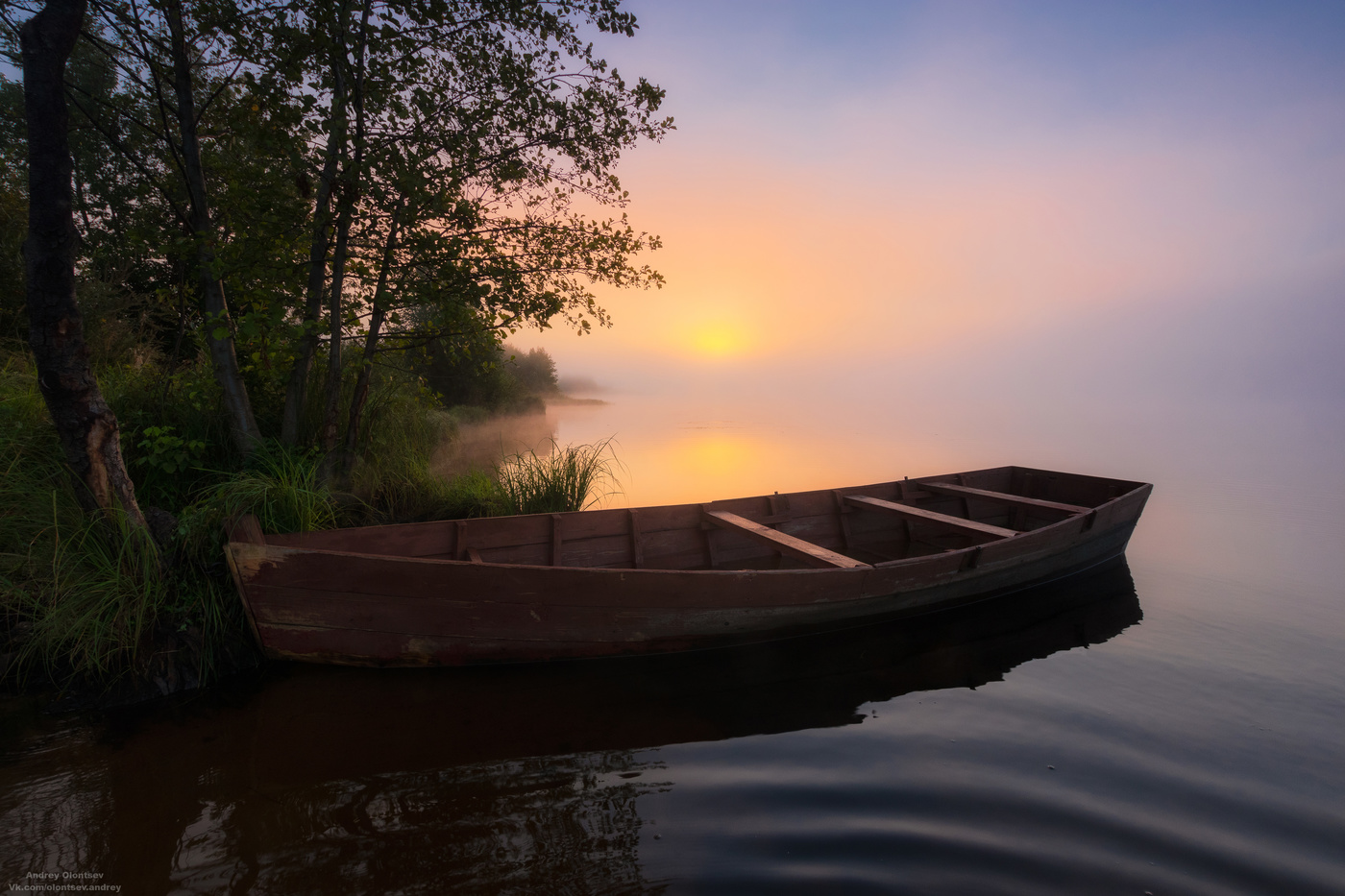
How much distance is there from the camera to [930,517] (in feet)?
19.4

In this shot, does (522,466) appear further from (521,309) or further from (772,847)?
(772,847)

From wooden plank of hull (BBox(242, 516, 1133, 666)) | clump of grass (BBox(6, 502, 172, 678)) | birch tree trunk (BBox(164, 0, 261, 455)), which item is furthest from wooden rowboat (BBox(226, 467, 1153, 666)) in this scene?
birch tree trunk (BBox(164, 0, 261, 455))

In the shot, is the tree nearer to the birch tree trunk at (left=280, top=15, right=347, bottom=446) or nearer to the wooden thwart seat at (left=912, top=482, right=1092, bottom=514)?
the birch tree trunk at (left=280, top=15, right=347, bottom=446)

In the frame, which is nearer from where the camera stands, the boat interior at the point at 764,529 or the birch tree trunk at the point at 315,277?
the boat interior at the point at 764,529

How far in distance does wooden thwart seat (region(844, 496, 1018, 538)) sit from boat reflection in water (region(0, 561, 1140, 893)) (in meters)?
1.36

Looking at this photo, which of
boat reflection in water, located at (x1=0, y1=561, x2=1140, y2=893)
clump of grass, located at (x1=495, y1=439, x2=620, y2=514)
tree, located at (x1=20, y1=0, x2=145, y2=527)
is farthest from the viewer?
clump of grass, located at (x1=495, y1=439, x2=620, y2=514)

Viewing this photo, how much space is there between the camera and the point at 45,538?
386 cm

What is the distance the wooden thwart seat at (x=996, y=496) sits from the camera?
20.8 ft

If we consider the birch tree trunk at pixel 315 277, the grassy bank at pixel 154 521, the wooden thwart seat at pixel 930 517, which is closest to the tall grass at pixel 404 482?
the grassy bank at pixel 154 521

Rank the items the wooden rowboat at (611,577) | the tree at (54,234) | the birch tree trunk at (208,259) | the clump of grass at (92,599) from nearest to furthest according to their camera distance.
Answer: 1. the tree at (54,234)
2. the clump of grass at (92,599)
3. the wooden rowboat at (611,577)
4. the birch tree trunk at (208,259)

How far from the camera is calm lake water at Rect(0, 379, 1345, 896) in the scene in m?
2.45

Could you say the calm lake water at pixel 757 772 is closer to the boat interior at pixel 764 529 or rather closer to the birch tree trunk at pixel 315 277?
the boat interior at pixel 764 529

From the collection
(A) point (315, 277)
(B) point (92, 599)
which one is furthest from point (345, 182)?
A: (B) point (92, 599)

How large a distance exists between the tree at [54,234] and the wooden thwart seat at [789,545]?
454 cm
